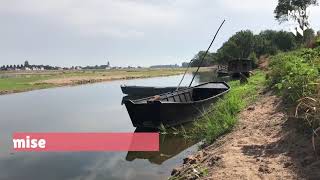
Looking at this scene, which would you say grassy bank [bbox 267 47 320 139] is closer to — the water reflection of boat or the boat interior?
the water reflection of boat

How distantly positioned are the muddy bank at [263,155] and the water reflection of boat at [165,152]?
2.95 meters

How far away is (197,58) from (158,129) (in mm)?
146115

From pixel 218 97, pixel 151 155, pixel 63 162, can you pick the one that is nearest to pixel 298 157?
pixel 151 155

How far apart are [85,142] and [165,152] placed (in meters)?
4.39

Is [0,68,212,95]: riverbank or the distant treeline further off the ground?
the distant treeline

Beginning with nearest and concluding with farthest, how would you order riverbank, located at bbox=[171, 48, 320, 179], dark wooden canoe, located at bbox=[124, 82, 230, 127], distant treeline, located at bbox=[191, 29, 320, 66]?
riverbank, located at bbox=[171, 48, 320, 179]
dark wooden canoe, located at bbox=[124, 82, 230, 127]
distant treeline, located at bbox=[191, 29, 320, 66]

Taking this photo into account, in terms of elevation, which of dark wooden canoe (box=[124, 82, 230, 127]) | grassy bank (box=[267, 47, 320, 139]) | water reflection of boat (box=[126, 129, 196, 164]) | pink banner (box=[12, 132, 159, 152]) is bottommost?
pink banner (box=[12, 132, 159, 152])

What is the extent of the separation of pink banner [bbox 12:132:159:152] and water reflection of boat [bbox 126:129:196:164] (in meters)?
0.44

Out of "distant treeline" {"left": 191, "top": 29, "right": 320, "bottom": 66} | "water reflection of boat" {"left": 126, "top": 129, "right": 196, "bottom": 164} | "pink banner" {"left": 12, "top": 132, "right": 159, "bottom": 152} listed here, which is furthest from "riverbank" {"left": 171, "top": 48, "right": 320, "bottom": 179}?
"distant treeline" {"left": 191, "top": 29, "right": 320, "bottom": 66}

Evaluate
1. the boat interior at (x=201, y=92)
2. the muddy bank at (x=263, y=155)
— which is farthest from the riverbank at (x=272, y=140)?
the boat interior at (x=201, y=92)

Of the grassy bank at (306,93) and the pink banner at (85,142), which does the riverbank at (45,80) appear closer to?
the pink banner at (85,142)

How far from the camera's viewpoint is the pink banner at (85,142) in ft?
56.0

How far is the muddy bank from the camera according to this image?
25.6ft

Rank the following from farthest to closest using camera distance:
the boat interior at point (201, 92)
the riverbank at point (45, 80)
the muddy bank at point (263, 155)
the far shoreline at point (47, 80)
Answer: the riverbank at point (45, 80)
the far shoreline at point (47, 80)
the boat interior at point (201, 92)
the muddy bank at point (263, 155)
